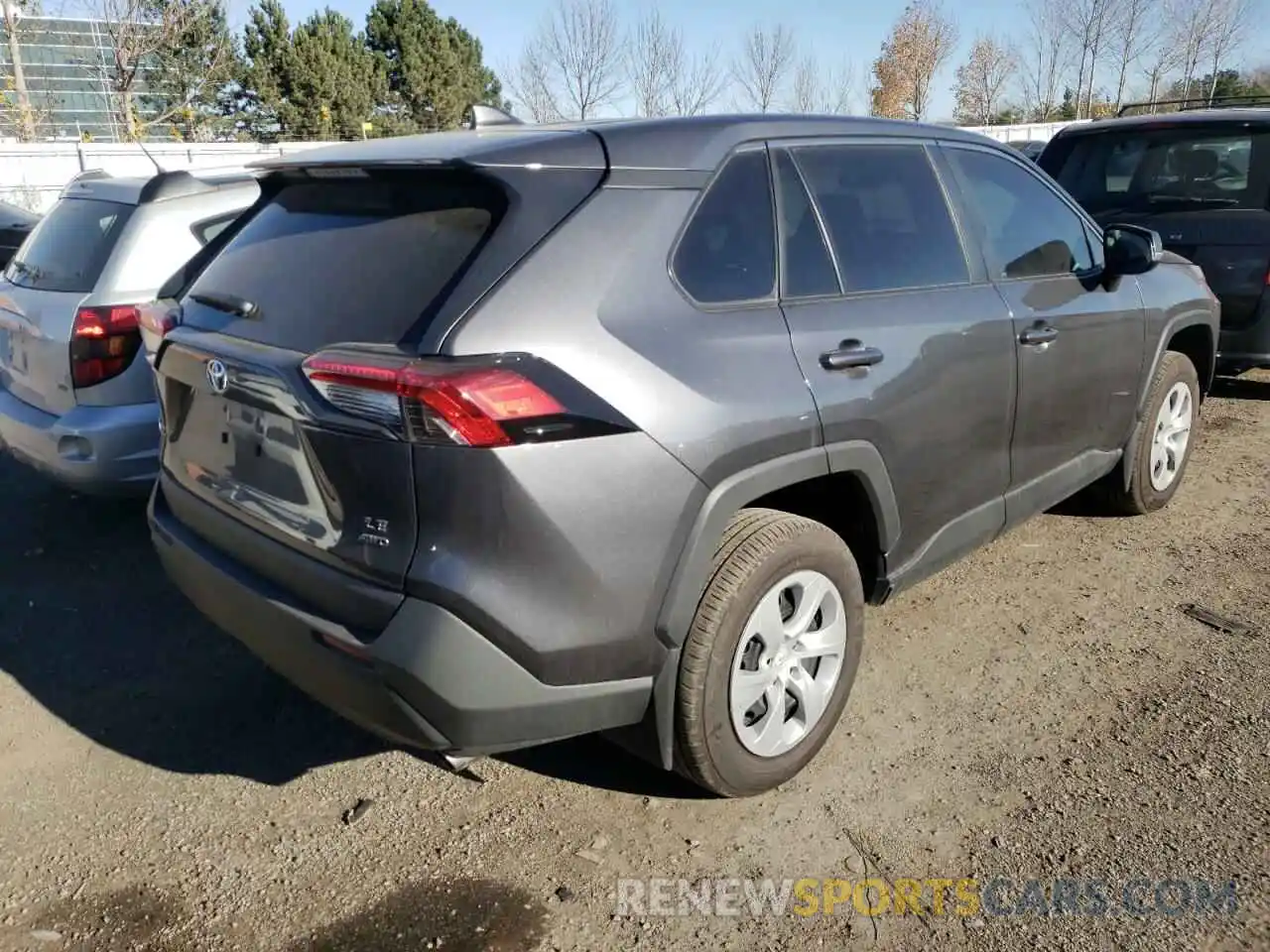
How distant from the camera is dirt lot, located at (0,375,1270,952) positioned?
247 centimetres

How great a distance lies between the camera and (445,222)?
2.41m

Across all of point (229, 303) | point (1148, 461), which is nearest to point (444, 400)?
point (229, 303)

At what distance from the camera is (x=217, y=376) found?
103 inches

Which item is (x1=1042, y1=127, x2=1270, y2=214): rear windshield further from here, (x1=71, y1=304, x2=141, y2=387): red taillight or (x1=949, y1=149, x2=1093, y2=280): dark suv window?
(x1=71, y1=304, x2=141, y2=387): red taillight

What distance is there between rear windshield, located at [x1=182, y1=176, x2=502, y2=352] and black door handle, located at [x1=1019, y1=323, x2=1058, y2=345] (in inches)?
81.5

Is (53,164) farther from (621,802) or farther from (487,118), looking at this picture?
(621,802)

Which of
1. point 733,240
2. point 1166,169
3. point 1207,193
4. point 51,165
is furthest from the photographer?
point 51,165

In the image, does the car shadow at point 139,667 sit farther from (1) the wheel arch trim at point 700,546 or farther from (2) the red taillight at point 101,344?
(1) the wheel arch trim at point 700,546

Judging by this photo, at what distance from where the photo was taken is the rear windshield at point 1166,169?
246 inches

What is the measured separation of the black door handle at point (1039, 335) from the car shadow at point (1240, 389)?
431 cm

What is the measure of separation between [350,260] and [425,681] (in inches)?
41.6

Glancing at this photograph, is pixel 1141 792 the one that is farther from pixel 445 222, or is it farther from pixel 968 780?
pixel 445 222

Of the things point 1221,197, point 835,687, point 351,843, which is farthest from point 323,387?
point 1221,197

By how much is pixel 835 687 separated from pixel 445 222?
172cm
